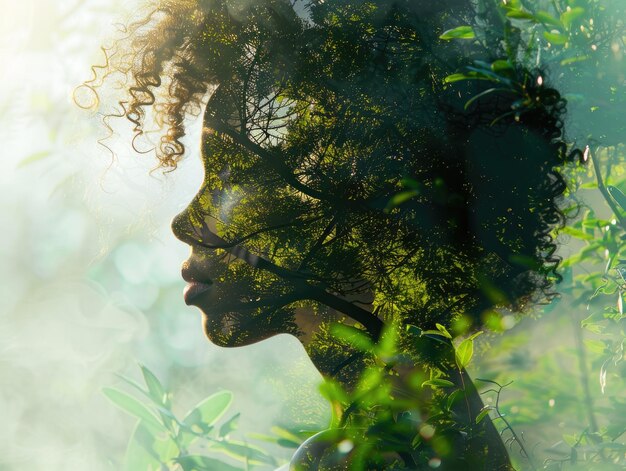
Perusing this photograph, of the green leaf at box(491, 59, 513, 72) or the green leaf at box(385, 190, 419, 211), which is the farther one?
the green leaf at box(385, 190, 419, 211)

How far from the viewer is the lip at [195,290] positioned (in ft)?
2.66

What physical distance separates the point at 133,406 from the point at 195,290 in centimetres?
57

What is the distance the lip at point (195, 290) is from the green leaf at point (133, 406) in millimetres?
543

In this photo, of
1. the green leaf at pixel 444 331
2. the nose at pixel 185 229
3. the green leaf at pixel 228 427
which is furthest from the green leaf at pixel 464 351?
the green leaf at pixel 228 427

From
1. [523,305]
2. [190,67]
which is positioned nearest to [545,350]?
[523,305]

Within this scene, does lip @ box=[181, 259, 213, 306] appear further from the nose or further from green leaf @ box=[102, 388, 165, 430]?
green leaf @ box=[102, 388, 165, 430]

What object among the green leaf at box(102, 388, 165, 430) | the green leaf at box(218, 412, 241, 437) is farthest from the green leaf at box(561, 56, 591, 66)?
the green leaf at box(102, 388, 165, 430)

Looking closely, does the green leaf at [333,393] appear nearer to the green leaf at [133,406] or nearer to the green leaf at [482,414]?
the green leaf at [482,414]

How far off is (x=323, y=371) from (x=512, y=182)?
0.34 meters

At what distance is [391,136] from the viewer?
0.67 metres

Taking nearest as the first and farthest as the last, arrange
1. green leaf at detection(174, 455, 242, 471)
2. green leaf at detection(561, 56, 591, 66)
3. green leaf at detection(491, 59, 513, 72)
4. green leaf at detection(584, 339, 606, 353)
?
green leaf at detection(491, 59, 513, 72), green leaf at detection(561, 56, 591, 66), green leaf at detection(584, 339, 606, 353), green leaf at detection(174, 455, 242, 471)

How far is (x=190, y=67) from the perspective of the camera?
29.8 inches

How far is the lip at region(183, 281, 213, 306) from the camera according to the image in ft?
2.66

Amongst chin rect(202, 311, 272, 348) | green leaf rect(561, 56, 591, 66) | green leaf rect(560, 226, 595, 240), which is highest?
green leaf rect(561, 56, 591, 66)
